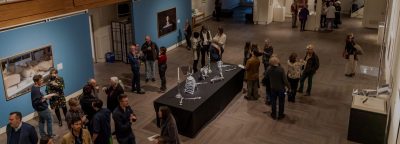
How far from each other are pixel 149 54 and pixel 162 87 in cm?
102

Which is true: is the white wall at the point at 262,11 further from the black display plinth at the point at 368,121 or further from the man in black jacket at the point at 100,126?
the man in black jacket at the point at 100,126

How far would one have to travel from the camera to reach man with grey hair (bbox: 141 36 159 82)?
10852mm

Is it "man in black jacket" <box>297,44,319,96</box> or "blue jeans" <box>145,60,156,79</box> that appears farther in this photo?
"blue jeans" <box>145,60,156,79</box>

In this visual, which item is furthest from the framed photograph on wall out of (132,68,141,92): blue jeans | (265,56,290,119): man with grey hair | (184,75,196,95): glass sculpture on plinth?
(265,56,290,119): man with grey hair

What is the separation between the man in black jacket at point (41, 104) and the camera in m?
7.38

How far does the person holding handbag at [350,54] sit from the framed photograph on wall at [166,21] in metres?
6.22

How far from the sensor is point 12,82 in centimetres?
849

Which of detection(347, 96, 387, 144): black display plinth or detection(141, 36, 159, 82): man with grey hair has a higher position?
detection(141, 36, 159, 82): man with grey hair

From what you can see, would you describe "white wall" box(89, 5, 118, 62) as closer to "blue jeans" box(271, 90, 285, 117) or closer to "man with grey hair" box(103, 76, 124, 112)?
Answer: "man with grey hair" box(103, 76, 124, 112)

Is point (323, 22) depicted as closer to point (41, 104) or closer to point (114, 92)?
point (114, 92)

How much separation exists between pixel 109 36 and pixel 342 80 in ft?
24.5

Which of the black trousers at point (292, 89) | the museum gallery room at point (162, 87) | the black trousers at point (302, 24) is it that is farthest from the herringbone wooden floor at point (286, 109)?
the black trousers at point (302, 24)

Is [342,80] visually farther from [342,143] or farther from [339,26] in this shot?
[339,26]

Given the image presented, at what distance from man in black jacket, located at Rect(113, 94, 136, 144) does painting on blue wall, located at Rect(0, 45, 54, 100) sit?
3512mm
